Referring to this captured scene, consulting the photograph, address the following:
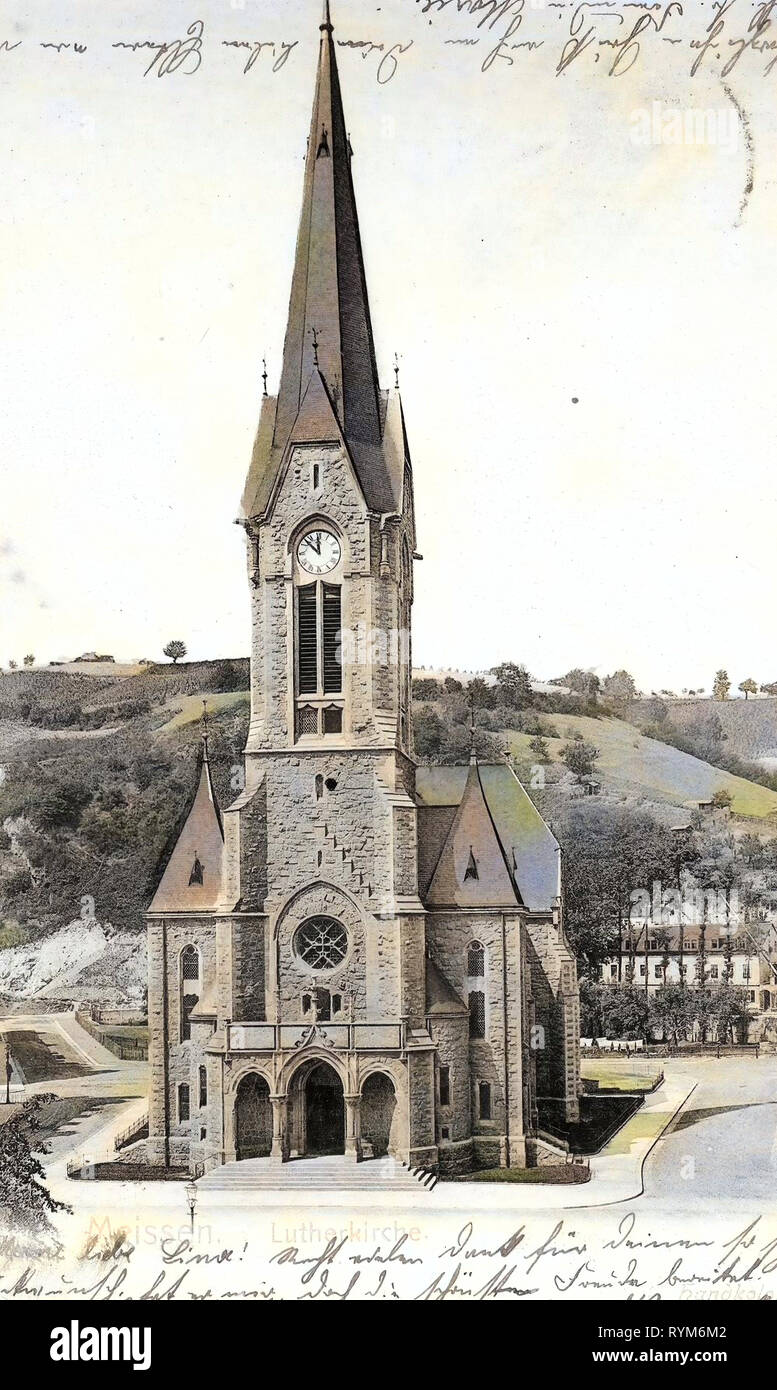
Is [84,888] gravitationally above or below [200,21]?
below

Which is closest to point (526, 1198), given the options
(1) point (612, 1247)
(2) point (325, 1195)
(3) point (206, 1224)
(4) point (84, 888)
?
(1) point (612, 1247)

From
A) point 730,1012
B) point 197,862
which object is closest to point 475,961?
point 730,1012

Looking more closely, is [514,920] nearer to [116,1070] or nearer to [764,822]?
[764,822]

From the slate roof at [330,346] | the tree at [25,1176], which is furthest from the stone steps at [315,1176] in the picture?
the slate roof at [330,346]

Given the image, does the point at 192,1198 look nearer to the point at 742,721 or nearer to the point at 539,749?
the point at 539,749
